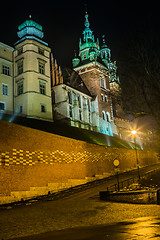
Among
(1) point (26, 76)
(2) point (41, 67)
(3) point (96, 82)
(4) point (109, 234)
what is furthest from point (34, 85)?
(4) point (109, 234)

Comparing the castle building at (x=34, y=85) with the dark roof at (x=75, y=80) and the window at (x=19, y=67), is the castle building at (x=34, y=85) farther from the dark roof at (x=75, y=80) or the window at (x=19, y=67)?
the dark roof at (x=75, y=80)

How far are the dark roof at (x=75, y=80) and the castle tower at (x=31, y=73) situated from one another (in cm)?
1160

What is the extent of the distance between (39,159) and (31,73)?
811 inches

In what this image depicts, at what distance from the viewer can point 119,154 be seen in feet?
103

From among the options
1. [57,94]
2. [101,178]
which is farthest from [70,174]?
[57,94]

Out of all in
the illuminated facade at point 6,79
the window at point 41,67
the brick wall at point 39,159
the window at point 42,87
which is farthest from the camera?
the window at point 41,67

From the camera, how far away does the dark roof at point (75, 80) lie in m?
48.9

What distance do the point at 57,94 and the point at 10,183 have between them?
2952 centimetres

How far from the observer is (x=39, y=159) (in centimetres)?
1709

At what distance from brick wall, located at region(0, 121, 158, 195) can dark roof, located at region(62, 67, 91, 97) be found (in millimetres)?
25745

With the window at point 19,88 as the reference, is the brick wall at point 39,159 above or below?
below

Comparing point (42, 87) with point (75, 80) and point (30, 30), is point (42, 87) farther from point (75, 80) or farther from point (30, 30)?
point (75, 80)

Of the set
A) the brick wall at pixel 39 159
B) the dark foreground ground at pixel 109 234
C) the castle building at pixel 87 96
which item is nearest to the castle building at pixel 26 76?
the castle building at pixel 87 96

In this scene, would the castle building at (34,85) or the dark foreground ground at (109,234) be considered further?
the castle building at (34,85)
